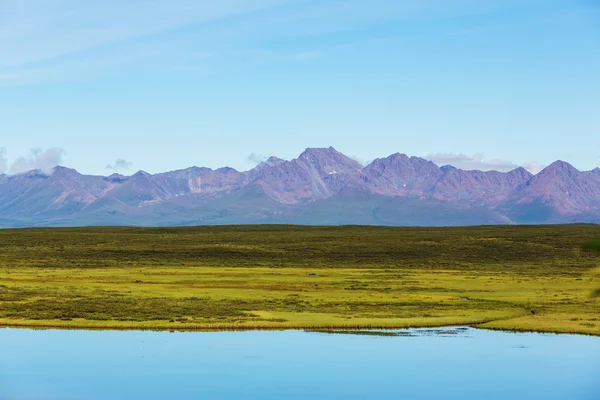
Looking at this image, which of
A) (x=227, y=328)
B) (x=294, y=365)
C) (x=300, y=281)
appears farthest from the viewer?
(x=300, y=281)

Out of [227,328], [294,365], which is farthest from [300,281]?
[294,365]

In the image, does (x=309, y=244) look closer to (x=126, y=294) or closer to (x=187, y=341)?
(x=126, y=294)

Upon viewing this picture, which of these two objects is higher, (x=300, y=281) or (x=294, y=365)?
(x=300, y=281)

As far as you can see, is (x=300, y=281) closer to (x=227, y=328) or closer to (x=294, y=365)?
(x=227, y=328)

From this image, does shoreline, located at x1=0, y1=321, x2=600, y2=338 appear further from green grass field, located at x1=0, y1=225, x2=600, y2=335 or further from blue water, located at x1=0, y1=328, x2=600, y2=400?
blue water, located at x1=0, y1=328, x2=600, y2=400

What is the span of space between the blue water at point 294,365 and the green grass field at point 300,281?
4.40m

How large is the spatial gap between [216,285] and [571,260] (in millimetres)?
74367

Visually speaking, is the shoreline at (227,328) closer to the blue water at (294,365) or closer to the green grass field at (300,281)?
the green grass field at (300,281)

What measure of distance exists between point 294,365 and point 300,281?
52.0 metres

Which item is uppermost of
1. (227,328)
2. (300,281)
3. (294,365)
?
(300,281)

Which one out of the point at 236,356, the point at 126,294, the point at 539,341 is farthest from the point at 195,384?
the point at 126,294

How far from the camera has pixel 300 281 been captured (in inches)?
4109

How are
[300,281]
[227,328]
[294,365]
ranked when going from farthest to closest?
1. [300,281]
2. [227,328]
3. [294,365]

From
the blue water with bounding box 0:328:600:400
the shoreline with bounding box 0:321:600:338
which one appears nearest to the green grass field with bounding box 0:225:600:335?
the shoreline with bounding box 0:321:600:338
